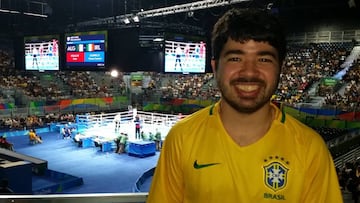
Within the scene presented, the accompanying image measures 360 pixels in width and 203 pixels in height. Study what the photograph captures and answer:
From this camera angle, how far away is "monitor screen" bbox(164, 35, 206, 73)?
958 cm

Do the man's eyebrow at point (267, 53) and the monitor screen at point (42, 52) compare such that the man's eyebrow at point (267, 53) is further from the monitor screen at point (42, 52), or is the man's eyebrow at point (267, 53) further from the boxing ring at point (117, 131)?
the boxing ring at point (117, 131)

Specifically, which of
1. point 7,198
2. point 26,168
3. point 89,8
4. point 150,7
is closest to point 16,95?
point 89,8

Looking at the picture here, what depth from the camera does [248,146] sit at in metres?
1.43

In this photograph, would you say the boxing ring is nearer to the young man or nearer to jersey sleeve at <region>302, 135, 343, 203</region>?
the young man

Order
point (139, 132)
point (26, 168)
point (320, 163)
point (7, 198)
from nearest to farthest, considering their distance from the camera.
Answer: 1. point (320, 163)
2. point (7, 198)
3. point (26, 168)
4. point (139, 132)

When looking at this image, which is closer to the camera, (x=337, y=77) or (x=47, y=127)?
(x=47, y=127)

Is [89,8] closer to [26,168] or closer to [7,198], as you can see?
[26,168]

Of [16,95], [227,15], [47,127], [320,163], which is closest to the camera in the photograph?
[320,163]

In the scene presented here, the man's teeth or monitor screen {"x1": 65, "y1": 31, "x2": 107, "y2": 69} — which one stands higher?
A: monitor screen {"x1": 65, "y1": 31, "x2": 107, "y2": 69}

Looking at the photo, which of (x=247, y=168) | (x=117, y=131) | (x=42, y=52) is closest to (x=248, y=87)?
(x=247, y=168)

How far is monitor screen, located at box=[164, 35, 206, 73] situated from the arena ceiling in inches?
365

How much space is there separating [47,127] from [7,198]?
19.8 meters

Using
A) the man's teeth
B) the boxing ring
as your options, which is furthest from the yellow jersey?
the boxing ring

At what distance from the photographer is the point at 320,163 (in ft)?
4.44
